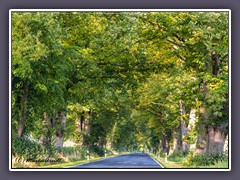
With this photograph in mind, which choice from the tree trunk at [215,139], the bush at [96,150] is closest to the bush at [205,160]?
the tree trunk at [215,139]

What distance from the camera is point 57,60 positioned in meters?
17.5

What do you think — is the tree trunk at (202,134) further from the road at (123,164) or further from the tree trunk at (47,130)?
the tree trunk at (47,130)

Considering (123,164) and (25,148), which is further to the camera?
(123,164)

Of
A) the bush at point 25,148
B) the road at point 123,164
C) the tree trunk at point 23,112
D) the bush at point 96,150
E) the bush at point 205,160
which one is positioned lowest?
the bush at point 96,150

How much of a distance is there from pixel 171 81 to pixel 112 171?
13.5 metres

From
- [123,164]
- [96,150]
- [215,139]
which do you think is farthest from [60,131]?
[96,150]

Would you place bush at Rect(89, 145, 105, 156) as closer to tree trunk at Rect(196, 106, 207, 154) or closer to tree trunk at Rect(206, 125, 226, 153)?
tree trunk at Rect(196, 106, 207, 154)

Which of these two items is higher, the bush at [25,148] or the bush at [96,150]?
the bush at [25,148]

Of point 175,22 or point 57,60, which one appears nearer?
point 57,60

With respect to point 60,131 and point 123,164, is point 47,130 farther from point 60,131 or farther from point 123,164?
point 123,164

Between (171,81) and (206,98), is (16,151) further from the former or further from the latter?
(171,81)

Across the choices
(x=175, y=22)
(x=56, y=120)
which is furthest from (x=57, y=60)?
(x=56, y=120)

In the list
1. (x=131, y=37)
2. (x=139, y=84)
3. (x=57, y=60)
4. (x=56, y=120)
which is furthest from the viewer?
(x=56, y=120)

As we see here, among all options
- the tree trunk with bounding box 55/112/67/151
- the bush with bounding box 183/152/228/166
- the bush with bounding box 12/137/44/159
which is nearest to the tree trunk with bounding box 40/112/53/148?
the tree trunk with bounding box 55/112/67/151
